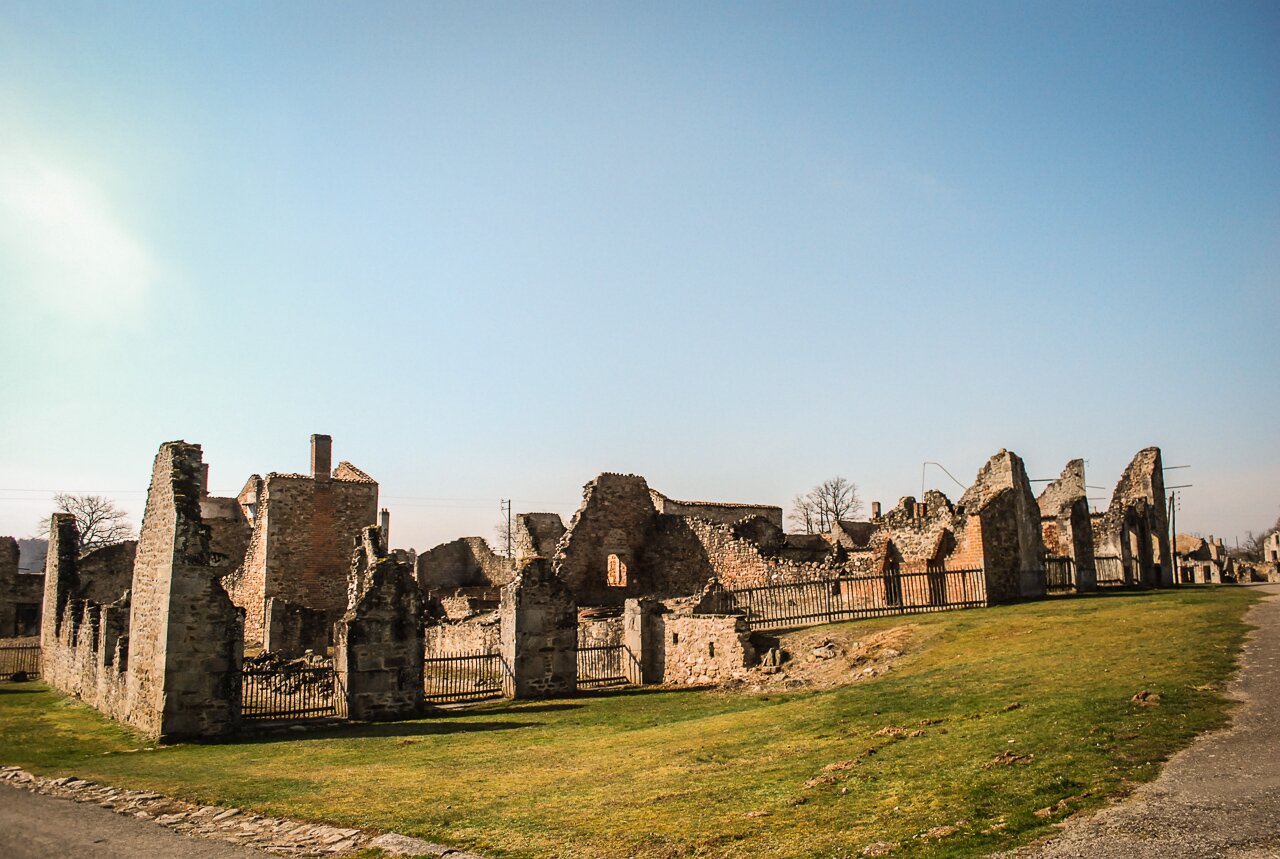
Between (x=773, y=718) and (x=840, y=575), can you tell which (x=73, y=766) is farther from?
(x=840, y=575)

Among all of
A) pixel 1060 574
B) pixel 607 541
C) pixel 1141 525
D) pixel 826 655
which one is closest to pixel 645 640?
pixel 826 655

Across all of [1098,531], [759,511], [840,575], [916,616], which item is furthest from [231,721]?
[759,511]

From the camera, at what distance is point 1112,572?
29750 millimetres

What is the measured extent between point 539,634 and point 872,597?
798 cm

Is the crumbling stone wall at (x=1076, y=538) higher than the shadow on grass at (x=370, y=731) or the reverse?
higher

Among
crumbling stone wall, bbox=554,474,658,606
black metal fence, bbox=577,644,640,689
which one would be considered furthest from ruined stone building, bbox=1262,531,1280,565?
black metal fence, bbox=577,644,640,689

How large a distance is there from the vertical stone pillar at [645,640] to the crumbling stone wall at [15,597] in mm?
31771

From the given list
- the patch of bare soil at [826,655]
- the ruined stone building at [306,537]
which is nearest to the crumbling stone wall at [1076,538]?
the patch of bare soil at [826,655]

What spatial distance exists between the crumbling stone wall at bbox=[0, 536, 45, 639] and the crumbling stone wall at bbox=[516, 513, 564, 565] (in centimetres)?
2059

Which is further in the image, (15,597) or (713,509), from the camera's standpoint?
(713,509)

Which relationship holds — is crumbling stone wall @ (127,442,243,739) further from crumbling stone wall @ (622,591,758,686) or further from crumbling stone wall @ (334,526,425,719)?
crumbling stone wall @ (622,591,758,686)

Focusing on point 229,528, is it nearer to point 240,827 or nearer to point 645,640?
point 645,640

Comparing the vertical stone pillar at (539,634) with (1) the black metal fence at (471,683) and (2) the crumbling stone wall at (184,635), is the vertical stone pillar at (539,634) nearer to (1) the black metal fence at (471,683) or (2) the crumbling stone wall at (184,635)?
(1) the black metal fence at (471,683)

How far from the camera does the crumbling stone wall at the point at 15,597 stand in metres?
42.1
